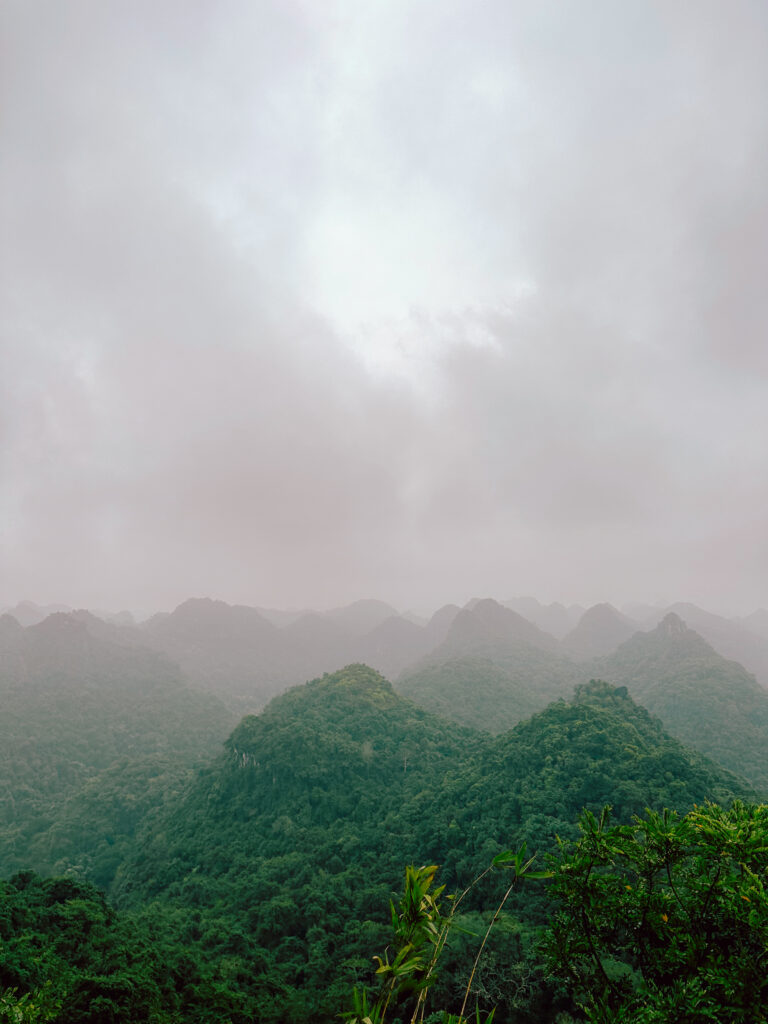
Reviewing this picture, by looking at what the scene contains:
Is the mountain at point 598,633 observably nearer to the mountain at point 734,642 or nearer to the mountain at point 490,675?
the mountain at point 490,675

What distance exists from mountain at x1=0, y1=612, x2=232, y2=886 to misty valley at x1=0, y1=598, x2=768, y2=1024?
440mm

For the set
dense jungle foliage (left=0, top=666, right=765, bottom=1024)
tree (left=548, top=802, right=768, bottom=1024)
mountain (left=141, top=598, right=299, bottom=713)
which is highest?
tree (left=548, top=802, right=768, bottom=1024)

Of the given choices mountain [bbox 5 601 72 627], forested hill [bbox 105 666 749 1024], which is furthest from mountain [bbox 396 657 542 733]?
mountain [bbox 5 601 72 627]

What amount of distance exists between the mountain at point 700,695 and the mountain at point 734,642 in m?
29.9

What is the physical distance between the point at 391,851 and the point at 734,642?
143 metres

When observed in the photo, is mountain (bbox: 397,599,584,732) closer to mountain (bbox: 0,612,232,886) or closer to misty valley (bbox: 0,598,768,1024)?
misty valley (bbox: 0,598,768,1024)

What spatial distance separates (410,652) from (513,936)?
137341 mm

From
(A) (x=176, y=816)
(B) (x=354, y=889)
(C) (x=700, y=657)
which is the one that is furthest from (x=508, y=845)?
(C) (x=700, y=657)

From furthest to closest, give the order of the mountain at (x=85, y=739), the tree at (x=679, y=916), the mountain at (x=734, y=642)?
the mountain at (x=734, y=642), the mountain at (x=85, y=739), the tree at (x=679, y=916)

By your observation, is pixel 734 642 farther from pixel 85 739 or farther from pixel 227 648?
pixel 85 739

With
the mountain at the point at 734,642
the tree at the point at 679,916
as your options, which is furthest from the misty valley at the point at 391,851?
the mountain at the point at 734,642

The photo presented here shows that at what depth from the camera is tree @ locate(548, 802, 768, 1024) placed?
4387mm

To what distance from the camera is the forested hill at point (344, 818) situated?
23344mm

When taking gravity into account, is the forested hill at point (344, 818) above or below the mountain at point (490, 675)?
above
